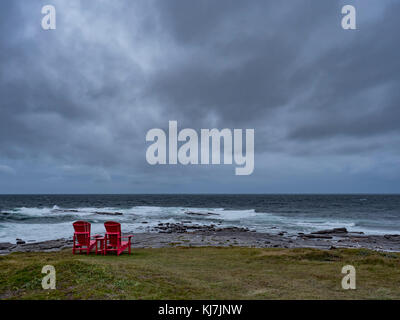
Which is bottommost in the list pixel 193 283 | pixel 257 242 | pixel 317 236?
pixel 317 236

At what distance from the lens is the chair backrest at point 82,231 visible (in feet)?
42.6

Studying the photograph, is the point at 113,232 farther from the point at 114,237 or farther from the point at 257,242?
the point at 257,242

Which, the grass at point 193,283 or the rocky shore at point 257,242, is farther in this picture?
the rocky shore at point 257,242

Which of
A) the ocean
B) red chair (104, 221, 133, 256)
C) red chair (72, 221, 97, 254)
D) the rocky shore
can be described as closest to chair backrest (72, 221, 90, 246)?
red chair (72, 221, 97, 254)

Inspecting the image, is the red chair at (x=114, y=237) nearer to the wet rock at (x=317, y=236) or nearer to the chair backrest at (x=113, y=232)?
the chair backrest at (x=113, y=232)

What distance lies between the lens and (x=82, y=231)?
13.2 meters

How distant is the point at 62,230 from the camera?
27.9 m

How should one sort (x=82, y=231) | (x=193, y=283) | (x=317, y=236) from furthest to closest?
(x=317, y=236), (x=82, y=231), (x=193, y=283)

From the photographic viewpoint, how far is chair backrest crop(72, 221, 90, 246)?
42.6ft

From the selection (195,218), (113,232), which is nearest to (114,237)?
(113,232)

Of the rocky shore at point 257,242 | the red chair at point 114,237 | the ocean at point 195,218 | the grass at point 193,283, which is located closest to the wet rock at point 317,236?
the rocky shore at point 257,242
